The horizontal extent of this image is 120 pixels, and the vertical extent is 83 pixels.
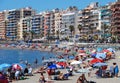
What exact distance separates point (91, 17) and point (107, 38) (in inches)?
743

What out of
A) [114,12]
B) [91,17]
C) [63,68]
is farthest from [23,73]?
[91,17]

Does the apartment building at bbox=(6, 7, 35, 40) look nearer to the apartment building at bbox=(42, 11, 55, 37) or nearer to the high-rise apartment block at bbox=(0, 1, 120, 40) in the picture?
the high-rise apartment block at bbox=(0, 1, 120, 40)

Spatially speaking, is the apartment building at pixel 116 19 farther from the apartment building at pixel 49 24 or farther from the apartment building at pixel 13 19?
the apartment building at pixel 13 19

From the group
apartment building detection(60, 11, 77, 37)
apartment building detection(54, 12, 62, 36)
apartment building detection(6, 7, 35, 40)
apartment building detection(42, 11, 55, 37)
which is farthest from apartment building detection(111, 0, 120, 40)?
apartment building detection(6, 7, 35, 40)

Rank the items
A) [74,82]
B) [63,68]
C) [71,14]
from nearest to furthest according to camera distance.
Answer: [74,82], [63,68], [71,14]

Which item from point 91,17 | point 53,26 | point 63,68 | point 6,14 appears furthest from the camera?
point 6,14

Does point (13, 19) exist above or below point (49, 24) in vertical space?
above

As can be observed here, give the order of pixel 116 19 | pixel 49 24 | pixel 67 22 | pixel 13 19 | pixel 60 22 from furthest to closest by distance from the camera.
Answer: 1. pixel 13 19
2. pixel 49 24
3. pixel 60 22
4. pixel 67 22
5. pixel 116 19

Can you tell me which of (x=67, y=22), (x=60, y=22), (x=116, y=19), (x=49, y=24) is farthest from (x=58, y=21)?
(x=116, y=19)

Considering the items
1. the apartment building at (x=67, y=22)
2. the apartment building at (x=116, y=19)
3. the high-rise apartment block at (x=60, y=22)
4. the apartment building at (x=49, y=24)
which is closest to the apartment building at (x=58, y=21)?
the high-rise apartment block at (x=60, y=22)

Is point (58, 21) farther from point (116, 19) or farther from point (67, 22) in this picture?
point (116, 19)

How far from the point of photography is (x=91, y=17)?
128 meters

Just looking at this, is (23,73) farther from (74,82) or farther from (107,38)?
(107,38)

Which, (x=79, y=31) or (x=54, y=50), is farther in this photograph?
(x=79, y=31)
